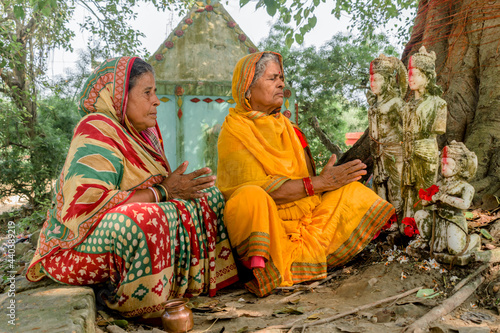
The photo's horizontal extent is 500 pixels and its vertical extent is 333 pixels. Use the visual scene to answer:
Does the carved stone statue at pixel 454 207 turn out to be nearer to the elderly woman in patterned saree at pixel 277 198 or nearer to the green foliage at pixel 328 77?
the elderly woman in patterned saree at pixel 277 198

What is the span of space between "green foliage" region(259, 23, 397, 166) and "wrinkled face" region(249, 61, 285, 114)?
7763 millimetres

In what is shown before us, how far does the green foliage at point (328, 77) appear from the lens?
11.8m

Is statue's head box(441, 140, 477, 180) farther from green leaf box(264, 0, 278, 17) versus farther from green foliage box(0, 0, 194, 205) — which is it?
green foliage box(0, 0, 194, 205)

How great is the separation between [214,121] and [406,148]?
475 centimetres

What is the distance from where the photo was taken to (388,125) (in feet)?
12.5

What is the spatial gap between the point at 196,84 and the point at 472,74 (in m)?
4.80

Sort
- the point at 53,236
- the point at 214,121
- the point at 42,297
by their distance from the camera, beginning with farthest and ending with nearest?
the point at 214,121
the point at 53,236
the point at 42,297

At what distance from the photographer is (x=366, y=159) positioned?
488cm

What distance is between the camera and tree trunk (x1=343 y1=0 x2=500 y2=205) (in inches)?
155

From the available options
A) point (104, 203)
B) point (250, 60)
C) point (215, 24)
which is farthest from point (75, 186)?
point (215, 24)

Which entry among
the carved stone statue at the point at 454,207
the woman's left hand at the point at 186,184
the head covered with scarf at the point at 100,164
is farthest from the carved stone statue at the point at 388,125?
the head covered with scarf at the point at 100,164

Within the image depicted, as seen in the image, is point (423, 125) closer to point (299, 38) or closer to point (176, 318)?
point (176, 318)

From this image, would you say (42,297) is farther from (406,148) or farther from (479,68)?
(479,68)

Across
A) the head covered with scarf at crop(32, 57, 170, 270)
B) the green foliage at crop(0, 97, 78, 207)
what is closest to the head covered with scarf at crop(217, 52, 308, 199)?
the head covered with scarf at crop(32, 57, 170, 270)
